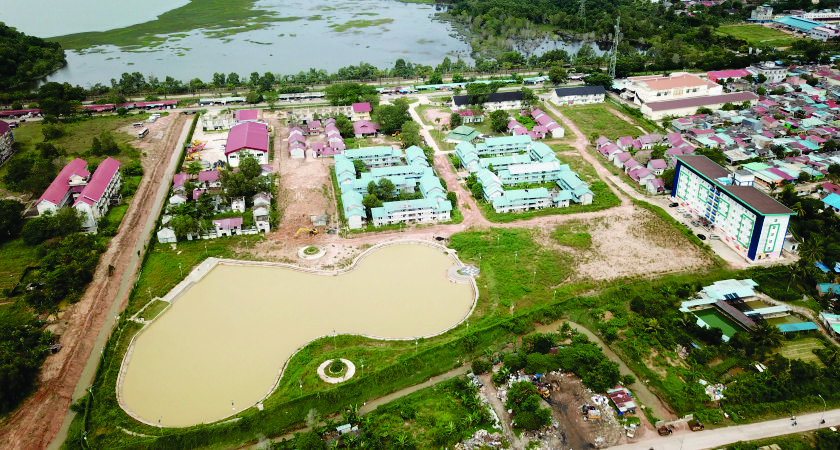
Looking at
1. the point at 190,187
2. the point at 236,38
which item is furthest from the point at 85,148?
the point at 236,38

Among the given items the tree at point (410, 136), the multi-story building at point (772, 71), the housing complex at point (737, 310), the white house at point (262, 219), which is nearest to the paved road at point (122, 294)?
the white house at point (262, 219)

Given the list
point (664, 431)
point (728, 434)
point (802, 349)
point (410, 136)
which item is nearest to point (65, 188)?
point (410, 136)

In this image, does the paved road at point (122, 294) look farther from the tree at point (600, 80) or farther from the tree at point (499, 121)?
the tree at point (600, 80)

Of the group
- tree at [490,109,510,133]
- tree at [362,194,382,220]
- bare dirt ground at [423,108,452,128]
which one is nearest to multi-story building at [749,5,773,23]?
tree at [490,109,510,133]

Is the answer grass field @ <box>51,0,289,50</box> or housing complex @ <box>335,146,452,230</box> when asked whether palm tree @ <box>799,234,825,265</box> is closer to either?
housing complex @ <box>335,146,452,230</box>

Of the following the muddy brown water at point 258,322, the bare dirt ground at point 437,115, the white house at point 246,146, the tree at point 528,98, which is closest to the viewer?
the muddy brown water at point 258,322

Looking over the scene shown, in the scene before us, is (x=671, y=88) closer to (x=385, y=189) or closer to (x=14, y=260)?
(x=385, y=189)

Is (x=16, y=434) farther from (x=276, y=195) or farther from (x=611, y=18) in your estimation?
(x=611, y=18)
